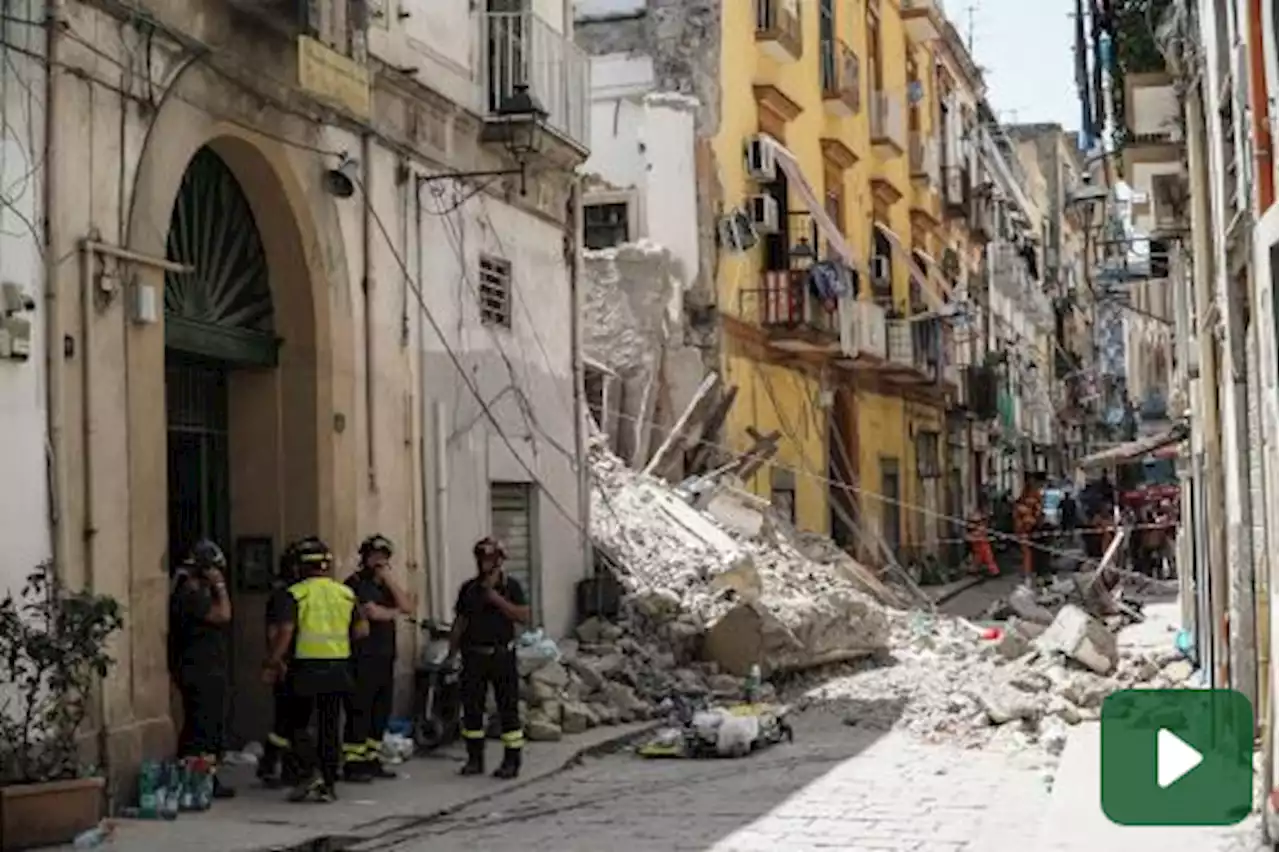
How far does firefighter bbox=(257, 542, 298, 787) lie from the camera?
1071 centimetres

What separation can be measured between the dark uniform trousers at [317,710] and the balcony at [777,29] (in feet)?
54.8

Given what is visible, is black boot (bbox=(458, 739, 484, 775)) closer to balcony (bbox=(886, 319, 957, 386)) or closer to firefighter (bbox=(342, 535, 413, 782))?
firefighter (bbox=(342, 535, 413, 782))

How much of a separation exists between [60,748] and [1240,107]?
7.08m

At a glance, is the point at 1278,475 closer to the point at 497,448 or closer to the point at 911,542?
the point at 497,448

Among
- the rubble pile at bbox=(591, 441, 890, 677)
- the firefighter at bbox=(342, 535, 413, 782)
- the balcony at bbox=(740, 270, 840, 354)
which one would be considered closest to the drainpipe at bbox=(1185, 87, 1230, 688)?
the rubble pile at bbox=(591, 441, 890, 677)

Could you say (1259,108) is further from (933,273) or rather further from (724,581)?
(933,273)

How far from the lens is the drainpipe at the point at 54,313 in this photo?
32.0 ft

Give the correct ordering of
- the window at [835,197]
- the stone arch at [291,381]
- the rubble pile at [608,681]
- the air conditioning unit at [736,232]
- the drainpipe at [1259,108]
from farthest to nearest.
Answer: the window at [835,197] < the air conditioning unit at [736,232] < the rubble pile at [608,681] < the stone arch at [291,381] < the drainpipe at [1259,108]

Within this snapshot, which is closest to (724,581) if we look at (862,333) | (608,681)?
(608,681)

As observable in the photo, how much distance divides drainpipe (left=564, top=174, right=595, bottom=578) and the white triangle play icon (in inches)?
304

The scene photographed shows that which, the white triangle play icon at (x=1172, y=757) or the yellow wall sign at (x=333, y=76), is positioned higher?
the yellow wall sign at (x=333, y=76)

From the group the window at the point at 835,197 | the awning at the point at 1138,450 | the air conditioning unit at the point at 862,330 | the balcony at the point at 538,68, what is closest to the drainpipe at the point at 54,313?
the balcony at the point at 538,68

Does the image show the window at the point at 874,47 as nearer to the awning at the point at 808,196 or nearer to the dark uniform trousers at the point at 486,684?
the awning at the point at 808,196

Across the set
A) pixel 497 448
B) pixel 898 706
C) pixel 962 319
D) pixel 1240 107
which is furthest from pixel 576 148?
pixel 962 319
